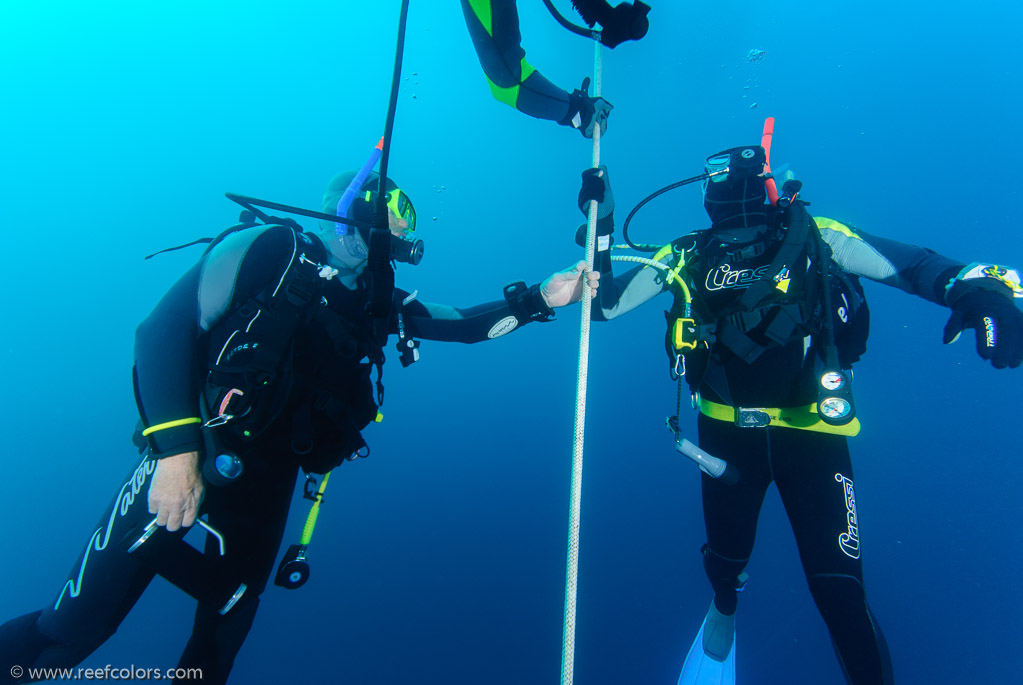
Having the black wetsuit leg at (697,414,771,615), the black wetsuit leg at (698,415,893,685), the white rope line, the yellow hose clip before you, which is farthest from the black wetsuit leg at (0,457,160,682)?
the black wetsuit leg at (698,415,893,685)

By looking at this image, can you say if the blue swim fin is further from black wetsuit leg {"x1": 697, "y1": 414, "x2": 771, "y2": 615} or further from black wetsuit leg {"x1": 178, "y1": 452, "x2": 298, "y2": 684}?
black wetsuit leg {"x1": 178, "y1": 452, "x2": 298, "y2": 684}

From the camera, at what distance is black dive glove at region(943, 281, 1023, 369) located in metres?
1.85

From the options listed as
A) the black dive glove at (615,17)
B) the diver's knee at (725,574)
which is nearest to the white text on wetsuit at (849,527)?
the diver's knee at (725,574)

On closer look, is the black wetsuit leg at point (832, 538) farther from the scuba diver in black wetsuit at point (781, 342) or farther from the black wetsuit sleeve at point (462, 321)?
Answer: the black wetsuit sleeve at point (462, 321)

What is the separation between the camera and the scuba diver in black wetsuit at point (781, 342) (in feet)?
7.13

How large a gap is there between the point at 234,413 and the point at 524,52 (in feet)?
6.76

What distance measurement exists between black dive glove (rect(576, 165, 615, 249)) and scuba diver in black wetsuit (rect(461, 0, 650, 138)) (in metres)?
0.18

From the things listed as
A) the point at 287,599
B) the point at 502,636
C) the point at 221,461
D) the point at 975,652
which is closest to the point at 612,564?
the point at 502,636

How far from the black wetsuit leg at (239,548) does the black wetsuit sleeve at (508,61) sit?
214cm

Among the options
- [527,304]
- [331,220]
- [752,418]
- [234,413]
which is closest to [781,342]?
[752,418]

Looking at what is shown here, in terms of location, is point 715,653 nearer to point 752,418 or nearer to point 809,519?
point 809,519

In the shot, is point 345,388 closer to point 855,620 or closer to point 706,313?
point 706,313

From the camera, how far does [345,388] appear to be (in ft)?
7.72

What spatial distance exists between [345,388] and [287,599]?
960cm
